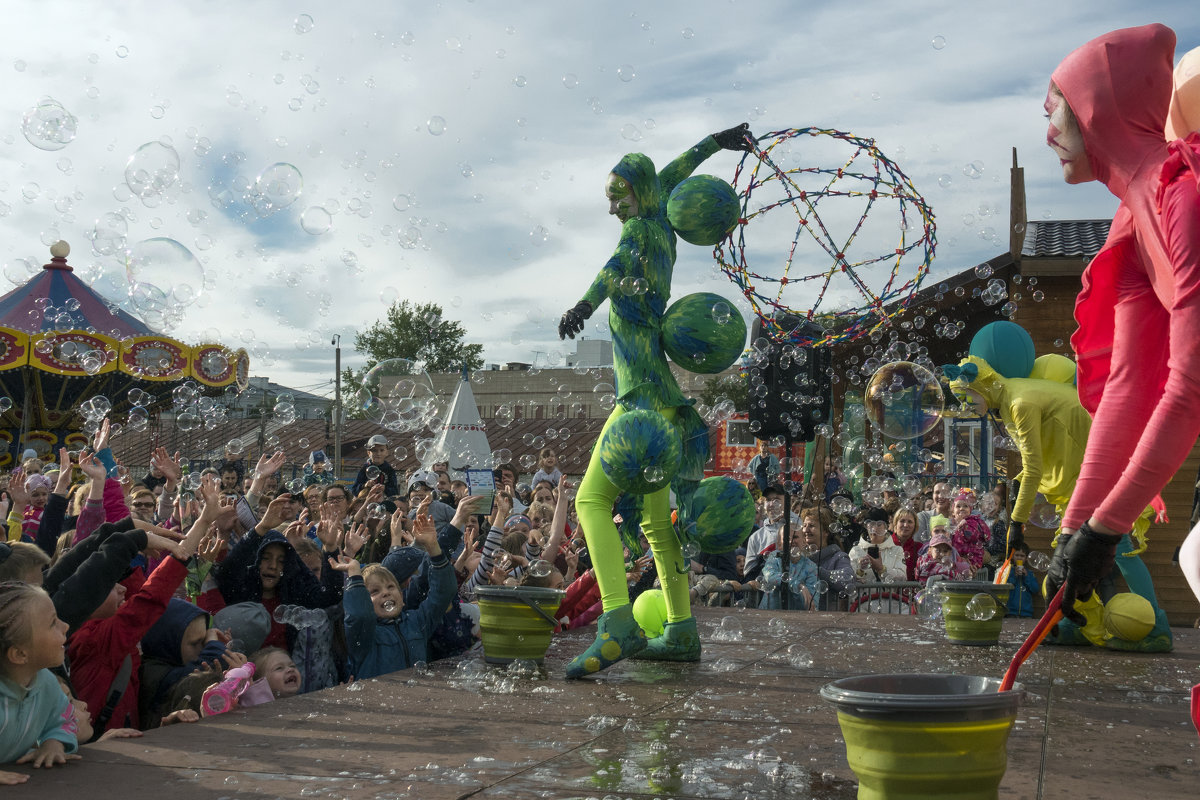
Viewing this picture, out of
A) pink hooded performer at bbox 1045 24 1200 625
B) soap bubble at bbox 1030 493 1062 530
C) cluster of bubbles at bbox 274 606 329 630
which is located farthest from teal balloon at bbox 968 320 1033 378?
cluster of bubbles at bbox 274 606 329 630

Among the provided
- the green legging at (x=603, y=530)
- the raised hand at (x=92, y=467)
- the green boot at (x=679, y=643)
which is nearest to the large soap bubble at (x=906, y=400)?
the green boot at (x=679, y=643)

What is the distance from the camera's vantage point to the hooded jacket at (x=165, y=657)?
3.85m

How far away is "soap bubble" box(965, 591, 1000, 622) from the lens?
4973 mm

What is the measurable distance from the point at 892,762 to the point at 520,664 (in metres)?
2.38

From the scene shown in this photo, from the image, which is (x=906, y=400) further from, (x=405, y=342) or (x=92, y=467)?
(x=405, y=342)

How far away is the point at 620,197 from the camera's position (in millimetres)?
4824

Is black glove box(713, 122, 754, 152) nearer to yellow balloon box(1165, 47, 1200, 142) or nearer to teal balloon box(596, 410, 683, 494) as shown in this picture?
teal balloon box(596, 410, 683, 494)

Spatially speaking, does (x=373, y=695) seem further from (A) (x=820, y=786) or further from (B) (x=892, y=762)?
(B) (x=892, y=762)

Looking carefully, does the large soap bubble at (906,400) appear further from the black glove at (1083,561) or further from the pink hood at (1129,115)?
the black glove at (1083,561)

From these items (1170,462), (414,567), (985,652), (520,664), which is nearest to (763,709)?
(520,664)

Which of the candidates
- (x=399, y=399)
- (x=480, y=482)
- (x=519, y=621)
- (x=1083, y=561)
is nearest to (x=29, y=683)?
(x=519, y=621)

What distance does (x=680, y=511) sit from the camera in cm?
470

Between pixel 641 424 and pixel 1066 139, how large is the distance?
1.91 metres

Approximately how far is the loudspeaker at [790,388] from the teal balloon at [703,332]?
4310 millimetres
